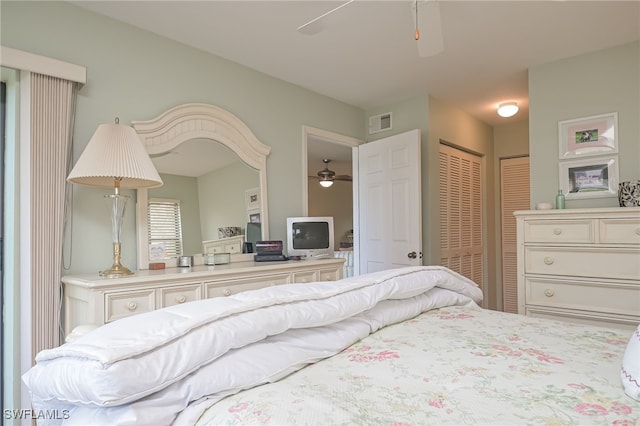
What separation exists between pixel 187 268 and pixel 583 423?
2.18 m

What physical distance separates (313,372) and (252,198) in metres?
2.14

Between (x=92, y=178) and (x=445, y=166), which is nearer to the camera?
(x=92, y=178)

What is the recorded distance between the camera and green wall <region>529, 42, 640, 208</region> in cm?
276

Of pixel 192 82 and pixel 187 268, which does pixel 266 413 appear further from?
pixel 192 82

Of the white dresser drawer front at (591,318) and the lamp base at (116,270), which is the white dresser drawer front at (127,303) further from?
the white dresser drawer front at (591,318)

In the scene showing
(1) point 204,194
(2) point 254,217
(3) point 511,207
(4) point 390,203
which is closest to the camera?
(1) point 204,194

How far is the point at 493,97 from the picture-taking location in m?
3.88

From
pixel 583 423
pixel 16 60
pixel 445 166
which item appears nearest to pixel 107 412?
pixel 583 423

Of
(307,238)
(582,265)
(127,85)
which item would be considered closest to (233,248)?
(307,238)

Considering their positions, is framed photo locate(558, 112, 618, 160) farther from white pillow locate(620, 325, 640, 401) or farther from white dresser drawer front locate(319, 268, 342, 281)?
white pillow locate(620, 325, 640, 401)

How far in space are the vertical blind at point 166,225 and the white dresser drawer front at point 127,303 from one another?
530 mm

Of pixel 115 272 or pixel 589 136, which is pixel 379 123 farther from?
pixel 115 272

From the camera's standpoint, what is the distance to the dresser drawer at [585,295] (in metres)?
2.38

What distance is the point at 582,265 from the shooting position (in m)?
2.56
